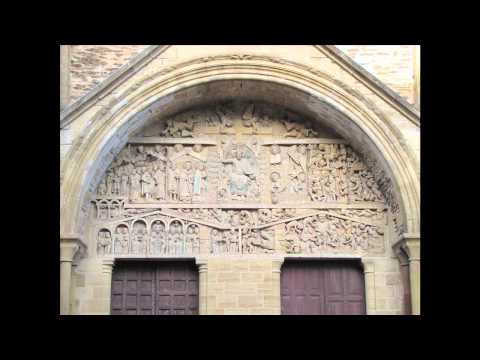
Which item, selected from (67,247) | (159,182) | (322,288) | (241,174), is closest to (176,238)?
(159,182)

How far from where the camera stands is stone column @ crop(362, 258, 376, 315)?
10695 millimetres

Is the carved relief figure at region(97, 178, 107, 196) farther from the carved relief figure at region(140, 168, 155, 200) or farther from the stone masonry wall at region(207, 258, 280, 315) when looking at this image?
the stone masonry wall at region(207, 258, 280, 315)

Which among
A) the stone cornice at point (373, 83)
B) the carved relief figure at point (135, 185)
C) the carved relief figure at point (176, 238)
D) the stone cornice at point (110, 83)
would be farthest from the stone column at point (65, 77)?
the stone cornice at point (373, 83)

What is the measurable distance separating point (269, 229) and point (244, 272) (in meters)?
0.79

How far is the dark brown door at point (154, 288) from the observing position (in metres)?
10.8

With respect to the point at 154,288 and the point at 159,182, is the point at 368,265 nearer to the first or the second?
the point at 154,288

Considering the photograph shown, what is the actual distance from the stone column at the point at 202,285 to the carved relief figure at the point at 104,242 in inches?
53.2

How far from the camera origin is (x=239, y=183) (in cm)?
1114

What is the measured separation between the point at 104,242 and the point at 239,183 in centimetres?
228

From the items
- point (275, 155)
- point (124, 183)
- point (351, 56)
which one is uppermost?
point (351, 56)

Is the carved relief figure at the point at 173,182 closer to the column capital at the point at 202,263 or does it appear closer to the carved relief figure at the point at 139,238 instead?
the carved relief figure at the point at 139,238

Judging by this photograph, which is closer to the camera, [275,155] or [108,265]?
[108,265]

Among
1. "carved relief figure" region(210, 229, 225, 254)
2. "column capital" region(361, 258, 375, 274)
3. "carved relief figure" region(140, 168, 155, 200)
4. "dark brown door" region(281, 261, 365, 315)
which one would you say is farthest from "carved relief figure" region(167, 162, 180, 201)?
"column capital" region(361, 258, 375, 274)

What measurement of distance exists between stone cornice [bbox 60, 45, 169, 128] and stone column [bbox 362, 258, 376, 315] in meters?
4.48
